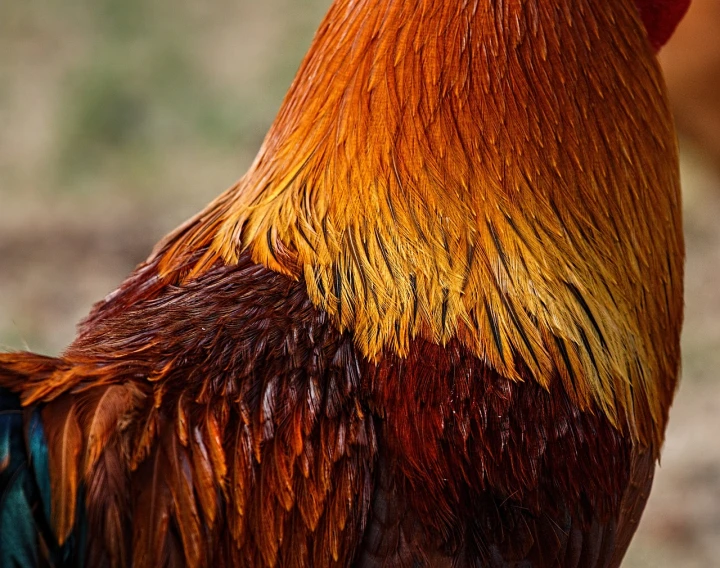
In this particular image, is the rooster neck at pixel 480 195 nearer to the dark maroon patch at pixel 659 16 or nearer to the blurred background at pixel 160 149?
the dark maroon patch at pixel 659 16

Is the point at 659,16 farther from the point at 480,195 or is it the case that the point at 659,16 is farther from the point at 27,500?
the point at 27,500

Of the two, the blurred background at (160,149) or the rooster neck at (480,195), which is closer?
the rooster neck at (480,195)

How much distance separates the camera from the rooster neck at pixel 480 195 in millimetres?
1845

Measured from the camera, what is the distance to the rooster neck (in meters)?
1.84

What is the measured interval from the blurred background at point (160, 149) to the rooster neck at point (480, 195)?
242cm

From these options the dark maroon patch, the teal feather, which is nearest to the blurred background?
the dark maroon patch

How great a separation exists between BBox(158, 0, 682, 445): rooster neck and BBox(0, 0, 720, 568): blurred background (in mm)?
2421

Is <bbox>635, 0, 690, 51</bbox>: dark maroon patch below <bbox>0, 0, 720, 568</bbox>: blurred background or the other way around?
below

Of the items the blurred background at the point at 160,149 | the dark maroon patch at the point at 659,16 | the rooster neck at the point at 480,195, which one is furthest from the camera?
the blurred background at the point at 160,149

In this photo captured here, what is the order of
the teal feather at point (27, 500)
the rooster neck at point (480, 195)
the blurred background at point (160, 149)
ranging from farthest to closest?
the blurred background at point (160, 149), the rooster neck at point (480, 195), the teal feather at point (27, 500)

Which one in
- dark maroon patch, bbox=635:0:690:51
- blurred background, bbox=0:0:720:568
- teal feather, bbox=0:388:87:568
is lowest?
teal feather, bbox=0:388:87:568

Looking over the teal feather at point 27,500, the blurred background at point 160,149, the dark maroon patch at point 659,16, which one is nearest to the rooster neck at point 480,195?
the dark maroon patch at point 659,16

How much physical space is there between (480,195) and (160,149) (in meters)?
5.38

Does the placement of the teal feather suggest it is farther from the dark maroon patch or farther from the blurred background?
the blurred background
